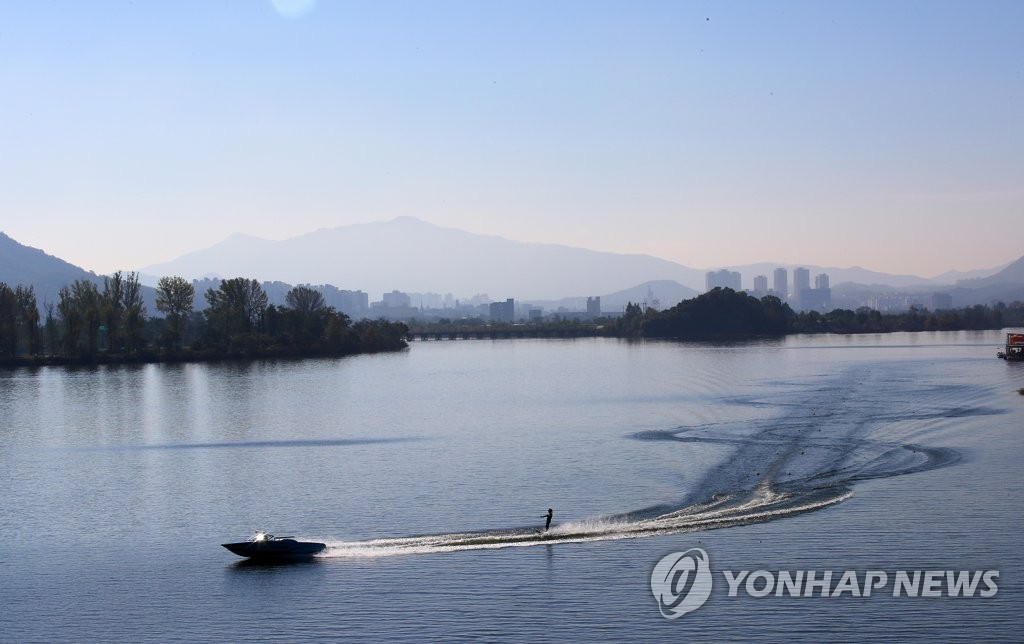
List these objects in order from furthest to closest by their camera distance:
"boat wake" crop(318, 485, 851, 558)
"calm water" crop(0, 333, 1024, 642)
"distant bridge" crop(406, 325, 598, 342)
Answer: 1. "distant bridge" crop(406, 325, 598, 342)
2. "boat wake" crop(318, 485, 851, 558)
3. "calm water" crop(0, 333, 1024, 642)

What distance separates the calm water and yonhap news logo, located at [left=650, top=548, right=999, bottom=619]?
23 centimetres

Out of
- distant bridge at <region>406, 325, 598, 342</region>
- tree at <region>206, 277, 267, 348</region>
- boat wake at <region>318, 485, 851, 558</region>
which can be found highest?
tree at <region>206, 277, 267, 348</region>

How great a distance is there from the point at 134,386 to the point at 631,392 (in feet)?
96.3

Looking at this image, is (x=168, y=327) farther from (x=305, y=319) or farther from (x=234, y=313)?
(x=305, y=319)

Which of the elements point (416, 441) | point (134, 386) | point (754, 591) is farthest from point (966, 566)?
point (134, 386)

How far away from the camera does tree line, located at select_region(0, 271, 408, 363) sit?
79500 millimetres

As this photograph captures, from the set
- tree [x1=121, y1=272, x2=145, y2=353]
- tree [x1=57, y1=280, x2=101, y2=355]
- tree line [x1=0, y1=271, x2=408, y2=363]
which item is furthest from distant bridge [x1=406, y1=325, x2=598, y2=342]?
tree [x1=57, y1=280, x2=101, y2=355]

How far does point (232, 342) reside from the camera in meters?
86.9

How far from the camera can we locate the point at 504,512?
803 inches

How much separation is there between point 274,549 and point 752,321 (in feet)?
367

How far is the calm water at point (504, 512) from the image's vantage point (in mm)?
14547

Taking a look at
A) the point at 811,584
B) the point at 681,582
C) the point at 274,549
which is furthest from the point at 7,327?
the point at 811,584

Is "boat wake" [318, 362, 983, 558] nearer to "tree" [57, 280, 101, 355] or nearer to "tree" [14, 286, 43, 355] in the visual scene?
"tree" [57, 280, 101, 355]

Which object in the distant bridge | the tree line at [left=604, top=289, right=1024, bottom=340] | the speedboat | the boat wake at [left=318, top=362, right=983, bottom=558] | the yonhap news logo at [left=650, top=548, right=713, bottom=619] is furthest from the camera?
the distant bridge
